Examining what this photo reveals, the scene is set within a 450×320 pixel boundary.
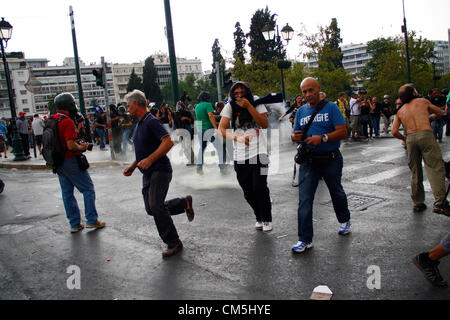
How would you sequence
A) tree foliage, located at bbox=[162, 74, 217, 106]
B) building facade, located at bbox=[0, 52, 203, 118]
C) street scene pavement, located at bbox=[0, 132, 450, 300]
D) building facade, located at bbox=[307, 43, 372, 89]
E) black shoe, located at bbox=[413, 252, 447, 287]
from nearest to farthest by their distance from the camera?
1. black shoe, located at bbox=[413, 252, 447, 287]
2. street scene pavement, located at bbox=[0, 132, 450, 300]
3. building facade, located at bbox=[0, 52, 203, 118]
4. tree foliage, located at bbox=[162, 74, 217, 106]
5. building facade, located at bbox=[307, 43, 372, 89]

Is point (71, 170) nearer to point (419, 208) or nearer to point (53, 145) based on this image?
point (53, 145)

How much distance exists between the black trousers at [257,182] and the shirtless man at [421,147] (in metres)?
2.18

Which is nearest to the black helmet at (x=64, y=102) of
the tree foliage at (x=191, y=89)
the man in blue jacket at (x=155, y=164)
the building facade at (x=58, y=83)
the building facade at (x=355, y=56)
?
the man in blue jacket at (x=155, y=164)

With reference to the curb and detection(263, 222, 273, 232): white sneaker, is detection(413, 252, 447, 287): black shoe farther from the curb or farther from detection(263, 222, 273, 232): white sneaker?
the curb

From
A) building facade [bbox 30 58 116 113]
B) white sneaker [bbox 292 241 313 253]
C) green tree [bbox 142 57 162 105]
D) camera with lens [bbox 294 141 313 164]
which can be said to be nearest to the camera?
white sneaker [bbox 292 241 313 253]

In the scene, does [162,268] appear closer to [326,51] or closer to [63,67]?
[326,51]

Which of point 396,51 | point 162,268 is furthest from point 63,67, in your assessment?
point 162,268

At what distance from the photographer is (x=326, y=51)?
26.5m

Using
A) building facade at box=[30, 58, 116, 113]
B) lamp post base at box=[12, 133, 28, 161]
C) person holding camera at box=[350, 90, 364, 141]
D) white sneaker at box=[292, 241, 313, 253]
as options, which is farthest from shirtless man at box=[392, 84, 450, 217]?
building facade at box=[30, 58, 116, 113]

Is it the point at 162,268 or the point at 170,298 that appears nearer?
the point at 170,298

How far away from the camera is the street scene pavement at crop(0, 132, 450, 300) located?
334cm

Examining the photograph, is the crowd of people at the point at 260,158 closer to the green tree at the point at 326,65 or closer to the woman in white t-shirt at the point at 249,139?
the woman in white t-shirt at the point at 249,139

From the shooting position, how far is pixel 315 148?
4.23 metres
